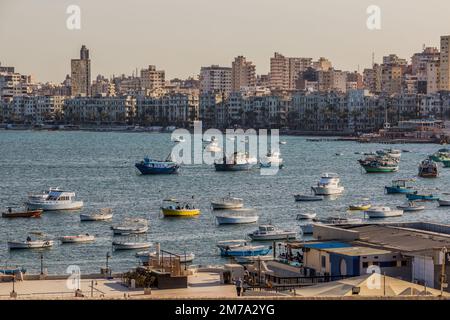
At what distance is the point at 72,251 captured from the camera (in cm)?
1603

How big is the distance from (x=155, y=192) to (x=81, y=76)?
Result: 80160mm

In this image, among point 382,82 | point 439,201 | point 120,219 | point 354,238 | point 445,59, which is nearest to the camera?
point 354,238

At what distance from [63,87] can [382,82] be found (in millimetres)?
31503

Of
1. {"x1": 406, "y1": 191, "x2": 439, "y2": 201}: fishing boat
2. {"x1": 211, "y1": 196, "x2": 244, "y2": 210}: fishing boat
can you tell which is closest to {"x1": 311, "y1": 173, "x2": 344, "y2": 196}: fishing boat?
{"x1": 406, "y1": 191, "x2": 439, "y2": 201}: fishing boat

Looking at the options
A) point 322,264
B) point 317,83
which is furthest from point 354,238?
point 317,83

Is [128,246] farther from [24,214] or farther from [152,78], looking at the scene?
[152,78]

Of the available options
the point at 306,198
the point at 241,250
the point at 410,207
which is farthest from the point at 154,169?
the point at 241,250

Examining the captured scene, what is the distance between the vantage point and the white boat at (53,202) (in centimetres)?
2158

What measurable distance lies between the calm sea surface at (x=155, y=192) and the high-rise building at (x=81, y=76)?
5424 cm

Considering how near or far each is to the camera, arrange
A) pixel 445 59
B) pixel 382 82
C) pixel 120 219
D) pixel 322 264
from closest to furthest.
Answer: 1. pixel 322 264
2. pixel 120 219
3. pixel 445 59
4. pixel 382 82

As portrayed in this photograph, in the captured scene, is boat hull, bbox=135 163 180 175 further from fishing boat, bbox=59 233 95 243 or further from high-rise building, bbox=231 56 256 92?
high-rise building, bbox=231 56 256 92

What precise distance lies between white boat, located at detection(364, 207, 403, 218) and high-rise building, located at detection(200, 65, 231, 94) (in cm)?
8249
